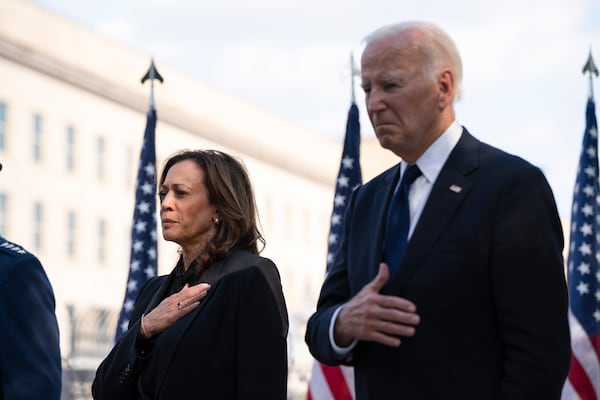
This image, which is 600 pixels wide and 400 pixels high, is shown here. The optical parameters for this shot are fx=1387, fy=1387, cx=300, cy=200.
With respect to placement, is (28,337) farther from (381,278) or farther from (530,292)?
(530,292)

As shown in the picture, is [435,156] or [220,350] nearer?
[435,156]

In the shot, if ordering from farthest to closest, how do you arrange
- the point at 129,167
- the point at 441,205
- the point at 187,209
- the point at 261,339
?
1. the point at 129,167
2. the point at 187,209
3. the point at 261,339
4. the point at 441,205

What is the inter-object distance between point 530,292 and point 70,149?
4480cm

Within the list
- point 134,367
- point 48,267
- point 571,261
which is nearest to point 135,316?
point 134,367

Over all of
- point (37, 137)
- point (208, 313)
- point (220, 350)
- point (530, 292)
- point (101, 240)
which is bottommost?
point (101, 240)

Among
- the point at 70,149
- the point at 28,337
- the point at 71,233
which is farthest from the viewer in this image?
the point at 71,233

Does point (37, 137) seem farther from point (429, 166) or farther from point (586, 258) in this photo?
point (429, 166)

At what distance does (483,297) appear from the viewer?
3.70 meters

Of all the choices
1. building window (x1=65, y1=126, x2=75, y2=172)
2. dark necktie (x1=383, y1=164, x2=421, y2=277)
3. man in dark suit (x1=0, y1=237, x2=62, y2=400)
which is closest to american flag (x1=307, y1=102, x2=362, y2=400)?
man in dark suit (x1=0, y1=237, x2=62, y2=400)

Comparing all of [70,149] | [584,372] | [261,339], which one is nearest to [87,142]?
[70,149]

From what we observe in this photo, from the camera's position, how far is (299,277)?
64.9 metres

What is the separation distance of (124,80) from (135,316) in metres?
45.2

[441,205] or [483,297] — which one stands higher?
[441,205]

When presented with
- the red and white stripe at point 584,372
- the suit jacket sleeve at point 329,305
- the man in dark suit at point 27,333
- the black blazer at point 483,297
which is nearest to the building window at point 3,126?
the red and white stripe at point 584,372
